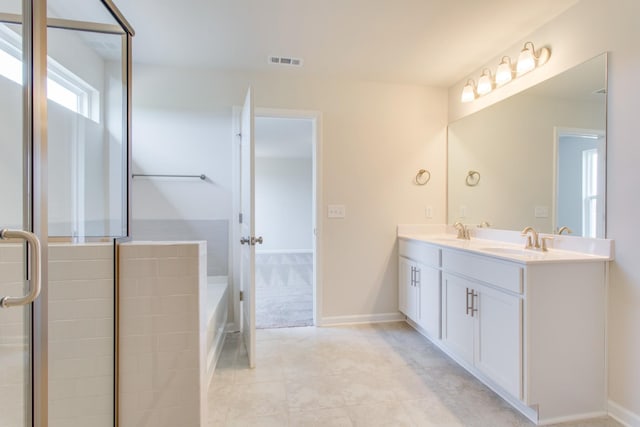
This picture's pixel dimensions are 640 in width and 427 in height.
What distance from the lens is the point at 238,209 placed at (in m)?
2.95

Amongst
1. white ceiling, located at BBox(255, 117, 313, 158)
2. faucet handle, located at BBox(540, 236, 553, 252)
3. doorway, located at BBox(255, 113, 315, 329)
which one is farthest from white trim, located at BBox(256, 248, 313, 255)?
faucet handle, located at BBox(540, 236, 553, 252)

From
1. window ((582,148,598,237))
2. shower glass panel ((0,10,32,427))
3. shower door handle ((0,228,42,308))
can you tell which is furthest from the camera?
window ((582,148,598,237))

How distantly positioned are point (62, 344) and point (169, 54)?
2249 mm

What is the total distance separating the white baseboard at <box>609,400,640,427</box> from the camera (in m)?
1.60

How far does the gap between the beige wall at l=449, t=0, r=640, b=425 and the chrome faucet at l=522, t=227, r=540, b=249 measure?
16.9 inches

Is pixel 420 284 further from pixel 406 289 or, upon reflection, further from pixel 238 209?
pixel 238 209

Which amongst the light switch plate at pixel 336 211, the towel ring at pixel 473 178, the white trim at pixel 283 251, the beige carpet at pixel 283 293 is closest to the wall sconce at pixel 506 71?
the towel ring at pixel 473 178

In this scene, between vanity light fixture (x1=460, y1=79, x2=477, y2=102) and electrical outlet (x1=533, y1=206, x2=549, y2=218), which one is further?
vanity light fixture (x1=460, y1=79, x2=477, y2=102)

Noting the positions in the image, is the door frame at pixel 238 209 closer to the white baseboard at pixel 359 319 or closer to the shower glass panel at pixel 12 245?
the white baseboard at pixel 359 319

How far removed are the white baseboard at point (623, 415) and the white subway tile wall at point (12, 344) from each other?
2.61 m

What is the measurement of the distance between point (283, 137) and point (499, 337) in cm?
439

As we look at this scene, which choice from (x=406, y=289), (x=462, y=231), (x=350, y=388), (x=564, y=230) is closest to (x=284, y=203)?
(x=406, y=289)

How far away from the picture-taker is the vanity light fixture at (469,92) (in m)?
2.78

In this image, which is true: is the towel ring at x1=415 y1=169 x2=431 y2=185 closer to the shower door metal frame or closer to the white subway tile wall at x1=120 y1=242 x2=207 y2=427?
the white subway tile wall at x1=120 y1=242 x2=207 y2=427
